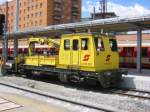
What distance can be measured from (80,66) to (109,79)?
1.72 meters

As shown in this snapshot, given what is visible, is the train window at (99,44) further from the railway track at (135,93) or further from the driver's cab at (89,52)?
the railway track at (135,93)

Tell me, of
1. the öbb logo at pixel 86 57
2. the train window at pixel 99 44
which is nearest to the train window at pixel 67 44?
the öbb logo at pixel 86 57

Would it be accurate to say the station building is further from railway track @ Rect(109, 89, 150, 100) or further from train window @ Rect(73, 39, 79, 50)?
railway track @ Rect(109, 89, 150, 100)

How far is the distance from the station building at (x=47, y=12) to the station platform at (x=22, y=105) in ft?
277

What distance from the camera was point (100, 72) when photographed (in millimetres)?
16391

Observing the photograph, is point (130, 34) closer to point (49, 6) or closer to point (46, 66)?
point (46, 66)

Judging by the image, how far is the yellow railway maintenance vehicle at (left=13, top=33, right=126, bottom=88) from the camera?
16.5 meters

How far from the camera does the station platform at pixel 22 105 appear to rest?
11461 millimetres

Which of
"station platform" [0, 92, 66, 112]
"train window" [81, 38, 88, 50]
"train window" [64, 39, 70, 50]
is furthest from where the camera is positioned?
→ "train window" [64, 39, 70, 50]

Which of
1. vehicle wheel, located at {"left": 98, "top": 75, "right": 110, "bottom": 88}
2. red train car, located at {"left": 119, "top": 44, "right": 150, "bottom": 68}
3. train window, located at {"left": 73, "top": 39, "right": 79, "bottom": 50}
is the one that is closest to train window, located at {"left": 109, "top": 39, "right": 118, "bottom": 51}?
train window, located at {"left": 73, "top": 39, "right": 79, "bottom": 50}

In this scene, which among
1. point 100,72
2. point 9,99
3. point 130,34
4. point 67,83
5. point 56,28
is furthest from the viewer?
point 130,34

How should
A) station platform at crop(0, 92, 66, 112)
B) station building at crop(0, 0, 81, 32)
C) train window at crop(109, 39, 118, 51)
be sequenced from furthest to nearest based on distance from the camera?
1. station building at crop(0, 0, 81, 32)
2. train window at crop(109, 39, 118, 51)
3. station platform at crop(0, 92, 66, 112)

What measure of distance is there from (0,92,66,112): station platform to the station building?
84280 millimetres

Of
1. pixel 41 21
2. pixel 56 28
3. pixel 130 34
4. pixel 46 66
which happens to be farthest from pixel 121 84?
pixel 41 21
